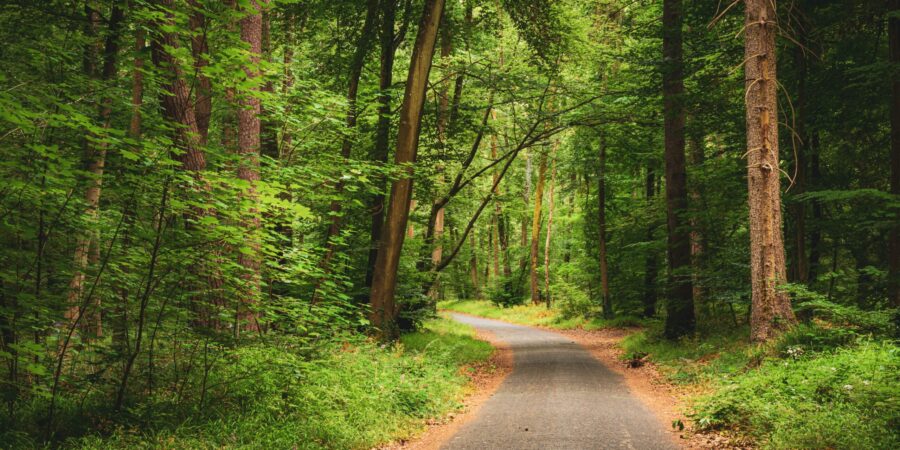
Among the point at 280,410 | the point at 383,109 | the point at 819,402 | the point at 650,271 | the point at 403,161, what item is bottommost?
the point at 280,410

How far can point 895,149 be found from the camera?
935 centimetres

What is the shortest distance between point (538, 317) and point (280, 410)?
75.3 feet

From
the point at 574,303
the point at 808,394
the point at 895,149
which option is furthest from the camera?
the point at 574,303

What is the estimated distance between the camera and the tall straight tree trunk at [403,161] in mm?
11164

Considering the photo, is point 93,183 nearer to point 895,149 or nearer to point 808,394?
point 808,394

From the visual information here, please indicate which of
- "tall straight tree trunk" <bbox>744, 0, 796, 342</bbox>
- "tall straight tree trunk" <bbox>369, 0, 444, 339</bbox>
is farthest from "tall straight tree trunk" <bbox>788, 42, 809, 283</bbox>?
"tall straight tree trunk" <bbox>369, 0, 444, 339</bbox>

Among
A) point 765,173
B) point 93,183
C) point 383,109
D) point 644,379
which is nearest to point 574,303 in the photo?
point 644,379

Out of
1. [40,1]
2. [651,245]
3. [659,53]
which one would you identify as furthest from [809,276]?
[40,1]

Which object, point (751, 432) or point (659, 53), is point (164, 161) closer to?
point (751, 432)

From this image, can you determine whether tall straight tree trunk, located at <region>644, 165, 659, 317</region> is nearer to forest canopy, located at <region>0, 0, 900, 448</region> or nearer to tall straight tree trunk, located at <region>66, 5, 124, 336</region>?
forest canopy, located at <region>0, 0, 900, 448</region>

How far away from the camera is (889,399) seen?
5.26 metres

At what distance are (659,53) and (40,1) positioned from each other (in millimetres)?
13571

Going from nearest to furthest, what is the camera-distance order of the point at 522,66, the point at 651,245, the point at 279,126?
the point at 279,126 < the point at 522,66 < the point at 651,245

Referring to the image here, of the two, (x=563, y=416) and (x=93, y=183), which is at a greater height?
(x=93, y=183)
